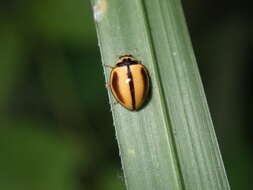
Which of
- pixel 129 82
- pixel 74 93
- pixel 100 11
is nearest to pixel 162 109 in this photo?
pixel 129 82

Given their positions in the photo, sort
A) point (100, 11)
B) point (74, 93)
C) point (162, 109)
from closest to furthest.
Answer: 1. point (162, 109)
2. point (100, 11)
3. point (74, 93)

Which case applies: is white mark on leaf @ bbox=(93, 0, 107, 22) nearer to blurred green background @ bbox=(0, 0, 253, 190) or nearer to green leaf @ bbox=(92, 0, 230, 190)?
green leaf @ bbox=(92, 0, 230, 190)

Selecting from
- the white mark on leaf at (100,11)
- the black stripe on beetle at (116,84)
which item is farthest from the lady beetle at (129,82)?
the white mark on leaf at (100,11)

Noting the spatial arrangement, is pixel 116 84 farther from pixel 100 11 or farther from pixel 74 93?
pixel 74 93

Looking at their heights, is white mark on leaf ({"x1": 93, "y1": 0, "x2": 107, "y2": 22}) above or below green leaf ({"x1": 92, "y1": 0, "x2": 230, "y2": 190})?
above

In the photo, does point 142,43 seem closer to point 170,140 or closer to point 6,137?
point 170,140

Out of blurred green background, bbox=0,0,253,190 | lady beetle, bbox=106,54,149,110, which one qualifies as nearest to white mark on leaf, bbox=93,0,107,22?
lady beetle, bbox=106,54,149,110
